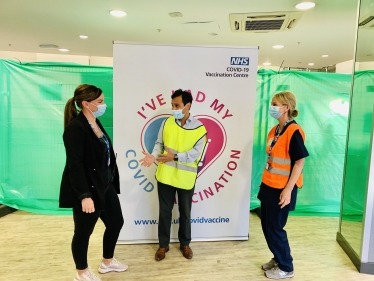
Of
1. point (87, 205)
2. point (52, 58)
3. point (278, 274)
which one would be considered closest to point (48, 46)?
point (52, 58)

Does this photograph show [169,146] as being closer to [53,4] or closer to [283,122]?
[283,122]

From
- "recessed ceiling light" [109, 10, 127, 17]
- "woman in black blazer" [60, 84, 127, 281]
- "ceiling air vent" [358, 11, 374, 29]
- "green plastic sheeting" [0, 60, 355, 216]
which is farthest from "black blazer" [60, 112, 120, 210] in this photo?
"ceiling air vent" [358, 11, 374, 29]

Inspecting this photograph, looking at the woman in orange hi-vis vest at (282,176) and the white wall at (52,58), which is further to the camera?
the white wall at (52,58)

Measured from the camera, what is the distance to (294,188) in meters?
2.16

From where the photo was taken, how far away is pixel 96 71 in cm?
331

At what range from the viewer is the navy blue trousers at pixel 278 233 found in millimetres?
2178

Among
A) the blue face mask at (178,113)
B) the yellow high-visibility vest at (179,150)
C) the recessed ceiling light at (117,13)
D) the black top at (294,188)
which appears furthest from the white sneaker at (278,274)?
the recessed ceiling light at (117,13)

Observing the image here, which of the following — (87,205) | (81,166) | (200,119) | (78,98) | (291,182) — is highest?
(78,98)

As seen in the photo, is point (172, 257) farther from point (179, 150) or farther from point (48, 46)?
point (48, 46)

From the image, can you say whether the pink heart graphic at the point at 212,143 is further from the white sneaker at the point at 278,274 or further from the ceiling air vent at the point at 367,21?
the ceiling air vent at the point at 367,21

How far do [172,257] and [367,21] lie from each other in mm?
2544

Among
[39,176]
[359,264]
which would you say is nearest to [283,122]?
[359,264]

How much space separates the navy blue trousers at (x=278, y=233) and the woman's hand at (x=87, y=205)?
122 centimetres

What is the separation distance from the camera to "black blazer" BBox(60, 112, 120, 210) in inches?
70.4
